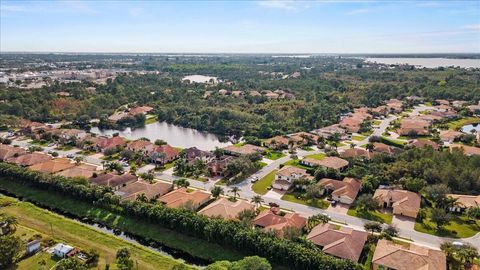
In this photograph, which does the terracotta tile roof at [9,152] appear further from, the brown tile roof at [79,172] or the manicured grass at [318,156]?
the manicured grass at [318,156]

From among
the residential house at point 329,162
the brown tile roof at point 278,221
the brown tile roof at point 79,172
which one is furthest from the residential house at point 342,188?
the brown tile roof at point 79,172

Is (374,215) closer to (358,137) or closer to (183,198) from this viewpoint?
(183,198)

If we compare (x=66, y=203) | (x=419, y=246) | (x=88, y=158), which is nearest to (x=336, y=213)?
(x=419, y=246)

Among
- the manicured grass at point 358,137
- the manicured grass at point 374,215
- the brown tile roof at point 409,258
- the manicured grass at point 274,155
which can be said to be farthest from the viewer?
the manicured grass at point 358,137

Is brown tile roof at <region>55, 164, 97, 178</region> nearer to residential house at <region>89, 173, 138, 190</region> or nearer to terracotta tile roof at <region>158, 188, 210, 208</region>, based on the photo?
residential house at <region>89, 173, 138, 190</region>

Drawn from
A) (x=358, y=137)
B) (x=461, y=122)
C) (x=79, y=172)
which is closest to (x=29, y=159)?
(x=79, y=172)
